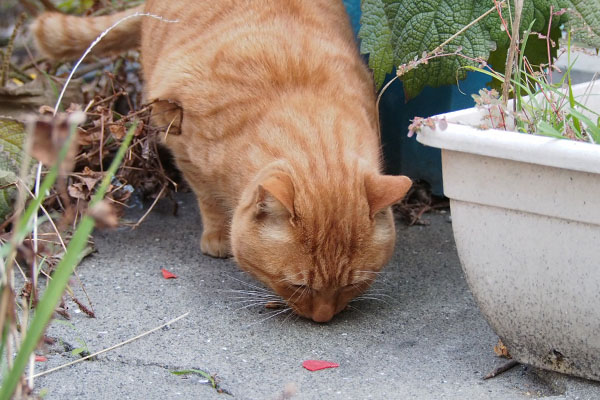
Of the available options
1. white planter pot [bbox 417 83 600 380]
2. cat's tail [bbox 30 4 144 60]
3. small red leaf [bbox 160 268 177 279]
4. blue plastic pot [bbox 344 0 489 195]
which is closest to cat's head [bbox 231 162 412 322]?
white planter pot [bbox 417 83 600 380]

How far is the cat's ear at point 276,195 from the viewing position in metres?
2.01

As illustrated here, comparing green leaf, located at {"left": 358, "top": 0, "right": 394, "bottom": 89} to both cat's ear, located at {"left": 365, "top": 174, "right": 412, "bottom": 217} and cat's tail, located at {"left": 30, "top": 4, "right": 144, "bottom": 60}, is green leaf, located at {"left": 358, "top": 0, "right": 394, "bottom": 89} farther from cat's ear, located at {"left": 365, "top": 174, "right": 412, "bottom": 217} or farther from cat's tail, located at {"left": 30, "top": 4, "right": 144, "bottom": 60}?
cat's tail, located at {"left": 30, "top": 4, "right": 144, "bottom": 60}

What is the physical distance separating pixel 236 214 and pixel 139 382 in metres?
0.63

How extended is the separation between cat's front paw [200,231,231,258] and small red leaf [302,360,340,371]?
903mm

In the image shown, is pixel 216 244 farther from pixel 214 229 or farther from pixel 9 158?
pixel 9 158

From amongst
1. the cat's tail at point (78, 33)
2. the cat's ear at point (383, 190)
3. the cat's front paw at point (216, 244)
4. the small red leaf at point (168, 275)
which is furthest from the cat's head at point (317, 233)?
the cat's tail at point (78, 33)

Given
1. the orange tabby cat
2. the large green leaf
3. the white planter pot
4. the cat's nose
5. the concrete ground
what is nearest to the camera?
the white planter pot

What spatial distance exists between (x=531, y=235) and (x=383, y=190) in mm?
485

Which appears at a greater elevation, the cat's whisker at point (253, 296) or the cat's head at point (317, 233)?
the cat's head at point (317, 233)

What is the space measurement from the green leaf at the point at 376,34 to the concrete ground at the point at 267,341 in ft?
2.52

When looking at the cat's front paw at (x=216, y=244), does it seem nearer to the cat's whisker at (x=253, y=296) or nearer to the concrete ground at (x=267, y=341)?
the concrete ground at (x=267, y=341)

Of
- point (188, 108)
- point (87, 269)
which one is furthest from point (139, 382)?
point (188, 108)

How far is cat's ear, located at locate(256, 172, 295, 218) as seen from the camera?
6.61 feet

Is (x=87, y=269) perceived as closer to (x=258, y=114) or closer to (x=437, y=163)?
(x=258, y=114)
